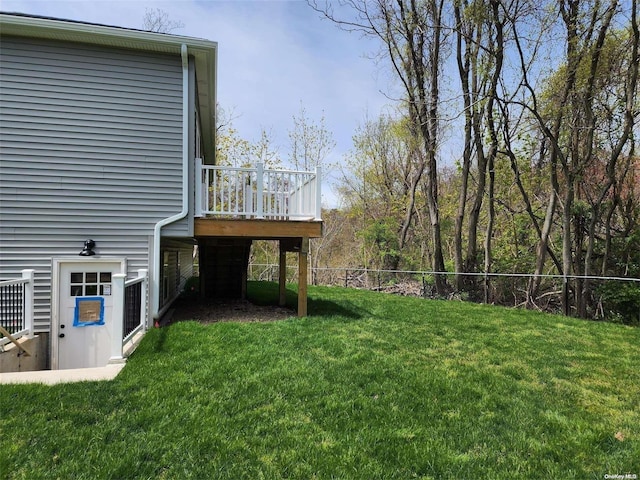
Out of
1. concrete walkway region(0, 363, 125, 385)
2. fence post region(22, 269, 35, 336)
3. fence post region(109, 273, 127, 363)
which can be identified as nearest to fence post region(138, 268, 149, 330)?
fence post region(109, 273, 127, 363)

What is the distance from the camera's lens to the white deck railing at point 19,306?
16.1 feet

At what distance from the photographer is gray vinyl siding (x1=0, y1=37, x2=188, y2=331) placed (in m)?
5.54

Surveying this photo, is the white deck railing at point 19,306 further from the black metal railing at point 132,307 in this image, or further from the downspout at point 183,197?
the downspout at point 183,197

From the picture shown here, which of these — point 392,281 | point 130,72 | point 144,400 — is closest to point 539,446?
point 144,400

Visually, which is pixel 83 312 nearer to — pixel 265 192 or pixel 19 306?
pixel 19 306

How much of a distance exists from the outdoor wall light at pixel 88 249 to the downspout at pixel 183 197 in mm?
871

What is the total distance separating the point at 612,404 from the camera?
3307 mm

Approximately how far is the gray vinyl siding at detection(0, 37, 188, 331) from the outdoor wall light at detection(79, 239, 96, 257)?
9 centimetres

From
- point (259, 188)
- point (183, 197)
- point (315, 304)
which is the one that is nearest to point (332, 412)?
point (259, 188)

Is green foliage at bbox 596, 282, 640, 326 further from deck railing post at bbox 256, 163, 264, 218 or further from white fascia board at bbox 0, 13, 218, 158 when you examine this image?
white fascia board at bbox 0, 13, 218, 158

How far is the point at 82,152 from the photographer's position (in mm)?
5727

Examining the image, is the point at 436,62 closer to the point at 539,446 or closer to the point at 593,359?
the point at 593,359

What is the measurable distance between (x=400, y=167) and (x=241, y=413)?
14921mm

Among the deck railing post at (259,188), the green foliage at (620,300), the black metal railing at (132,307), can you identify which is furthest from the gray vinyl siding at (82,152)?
the green foliage at (620,300)
